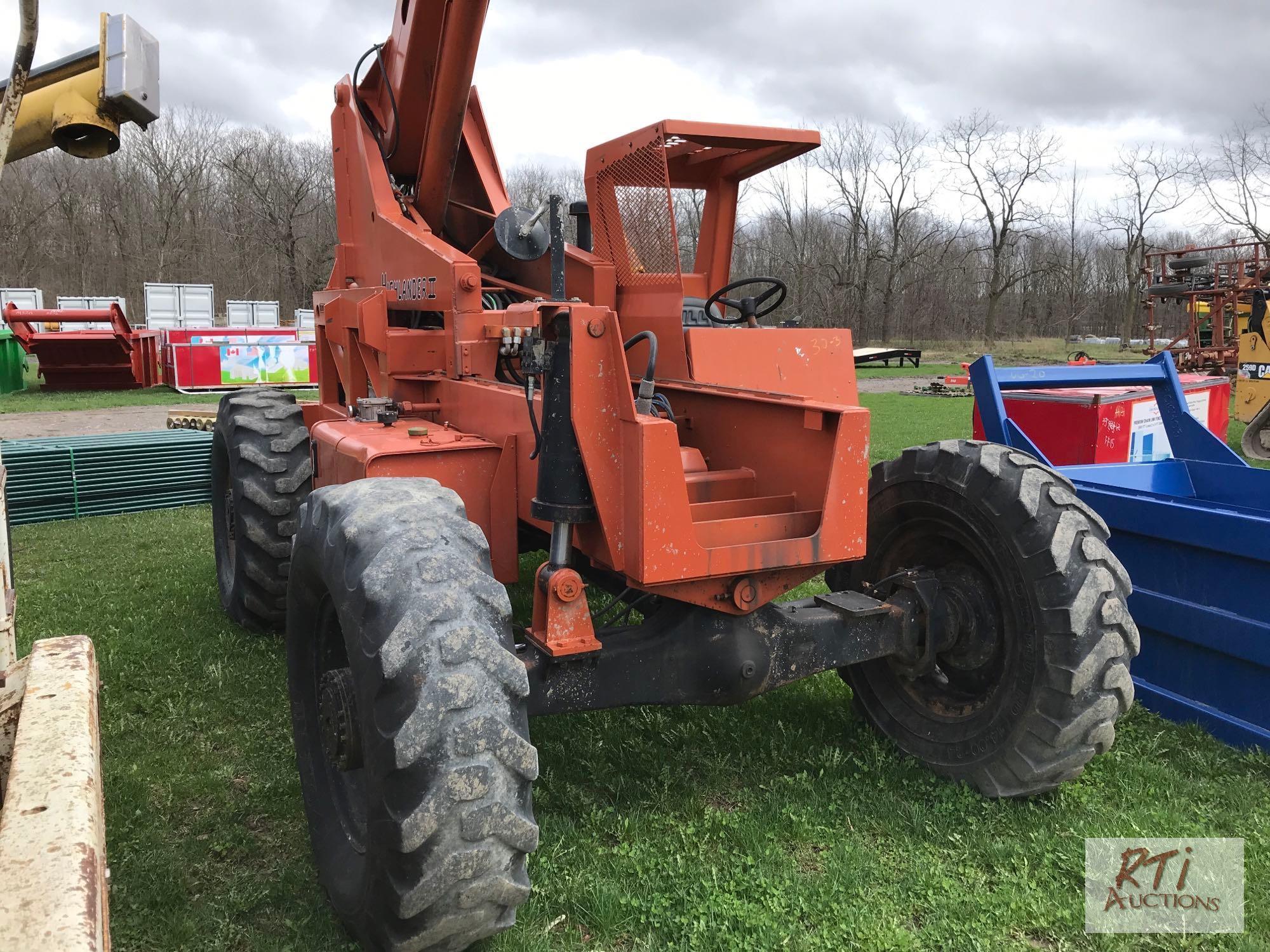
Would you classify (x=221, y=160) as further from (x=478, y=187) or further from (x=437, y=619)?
(x=437, y=619)

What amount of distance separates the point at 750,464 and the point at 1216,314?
2315cm

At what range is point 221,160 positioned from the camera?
49.0 metres

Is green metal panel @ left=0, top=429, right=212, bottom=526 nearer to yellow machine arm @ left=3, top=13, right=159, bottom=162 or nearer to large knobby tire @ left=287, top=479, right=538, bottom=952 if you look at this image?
yellow machine arm @ left=3, top=13, right=159, bottom=162

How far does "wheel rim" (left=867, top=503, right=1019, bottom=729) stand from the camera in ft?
11.7

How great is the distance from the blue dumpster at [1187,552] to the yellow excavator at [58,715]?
3724 mm

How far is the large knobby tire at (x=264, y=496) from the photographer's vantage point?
502cm

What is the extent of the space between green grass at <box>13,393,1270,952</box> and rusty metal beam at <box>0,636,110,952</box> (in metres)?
1.26

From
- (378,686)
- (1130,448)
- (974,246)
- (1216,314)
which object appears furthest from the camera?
(974,246)

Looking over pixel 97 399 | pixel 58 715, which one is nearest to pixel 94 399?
pixel 97 399

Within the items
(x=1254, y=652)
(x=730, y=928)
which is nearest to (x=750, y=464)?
(x=730, y=928)

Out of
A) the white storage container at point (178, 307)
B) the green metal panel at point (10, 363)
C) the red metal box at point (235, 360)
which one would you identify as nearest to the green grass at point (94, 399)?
the green metal panel at point (10, 363)

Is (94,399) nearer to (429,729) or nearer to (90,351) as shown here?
(90,351)

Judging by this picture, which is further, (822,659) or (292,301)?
(292,301)

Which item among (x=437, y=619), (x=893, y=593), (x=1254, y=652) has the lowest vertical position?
(x=1254, y=652)
